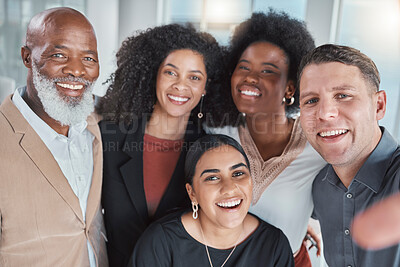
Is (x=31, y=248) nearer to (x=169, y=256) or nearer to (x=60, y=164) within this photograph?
(x=60, y=164)

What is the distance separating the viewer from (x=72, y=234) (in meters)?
1.67

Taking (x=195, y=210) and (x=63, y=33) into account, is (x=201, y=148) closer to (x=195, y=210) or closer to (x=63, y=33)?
(x=195, y=210)

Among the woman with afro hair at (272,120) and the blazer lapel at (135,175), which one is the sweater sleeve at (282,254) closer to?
the woman with afro hair at (272,120)

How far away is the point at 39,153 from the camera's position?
5.19ft

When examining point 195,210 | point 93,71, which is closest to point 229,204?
point 195,210

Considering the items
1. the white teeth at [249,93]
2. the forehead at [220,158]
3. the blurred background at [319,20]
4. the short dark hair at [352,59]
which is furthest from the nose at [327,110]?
the blurred background at [319,20]

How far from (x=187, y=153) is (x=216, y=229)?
418 mm

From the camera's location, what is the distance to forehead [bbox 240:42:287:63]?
2191 mm

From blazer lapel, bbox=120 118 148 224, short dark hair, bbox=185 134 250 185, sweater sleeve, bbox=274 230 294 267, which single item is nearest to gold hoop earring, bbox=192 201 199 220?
short dark hair, bbox=185 134 250 185

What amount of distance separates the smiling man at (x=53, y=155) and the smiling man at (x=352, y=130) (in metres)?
1.07

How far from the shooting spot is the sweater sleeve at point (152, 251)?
1.69 metres

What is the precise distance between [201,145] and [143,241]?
1.76 ft

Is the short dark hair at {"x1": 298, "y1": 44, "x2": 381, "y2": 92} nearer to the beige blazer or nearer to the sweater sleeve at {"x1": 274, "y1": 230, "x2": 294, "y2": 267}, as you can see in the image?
the sweater sleeve at {"x1": 274, "y1": 230, "x2": 294, "y2": 267}

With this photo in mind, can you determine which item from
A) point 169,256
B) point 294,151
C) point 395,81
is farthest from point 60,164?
point 395,81
